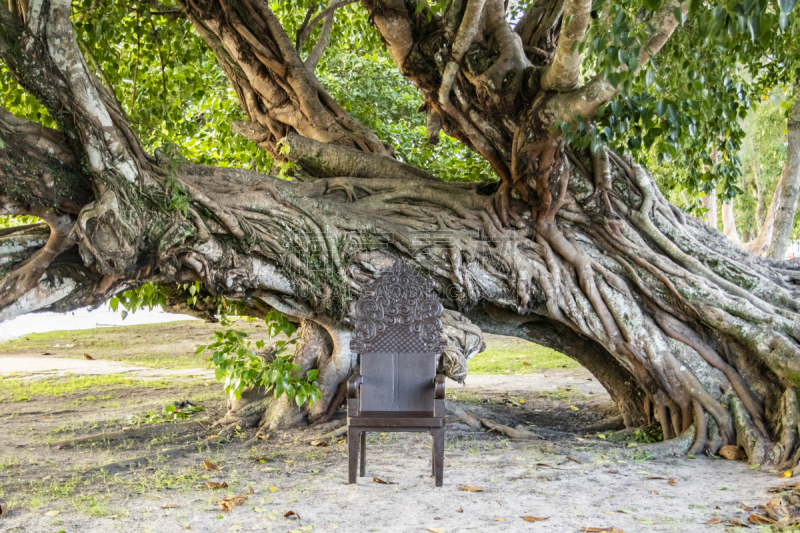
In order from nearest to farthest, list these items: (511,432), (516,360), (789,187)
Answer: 1. (511,432)
2. (789,187)
3. (516,360)

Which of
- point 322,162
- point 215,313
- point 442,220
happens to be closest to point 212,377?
point 215,313

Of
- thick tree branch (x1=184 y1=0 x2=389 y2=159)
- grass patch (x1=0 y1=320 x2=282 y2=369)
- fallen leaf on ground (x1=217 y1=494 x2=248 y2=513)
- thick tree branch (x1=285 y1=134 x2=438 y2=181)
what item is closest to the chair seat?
fallen leaf on ground (x1=217 y1=494 x2=248 y2=513)

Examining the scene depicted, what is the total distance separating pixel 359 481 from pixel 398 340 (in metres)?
0.89

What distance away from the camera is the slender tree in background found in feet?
13.3

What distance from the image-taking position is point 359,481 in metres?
3.90

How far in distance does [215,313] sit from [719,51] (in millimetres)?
4625

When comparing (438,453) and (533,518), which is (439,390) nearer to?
(438,453)

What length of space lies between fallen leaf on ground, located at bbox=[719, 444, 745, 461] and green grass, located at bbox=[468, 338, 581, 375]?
466 centimetres

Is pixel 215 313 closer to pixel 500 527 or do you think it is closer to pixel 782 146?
pixel 500 527

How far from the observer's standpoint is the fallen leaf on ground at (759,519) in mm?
3074

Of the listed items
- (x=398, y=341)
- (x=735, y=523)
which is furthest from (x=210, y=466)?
(x=735, y=523)

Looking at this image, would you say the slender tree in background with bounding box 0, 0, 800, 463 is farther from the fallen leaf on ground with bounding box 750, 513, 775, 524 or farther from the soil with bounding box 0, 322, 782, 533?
the fallen leaf on ground with bounding box 750, 513, 775, 524

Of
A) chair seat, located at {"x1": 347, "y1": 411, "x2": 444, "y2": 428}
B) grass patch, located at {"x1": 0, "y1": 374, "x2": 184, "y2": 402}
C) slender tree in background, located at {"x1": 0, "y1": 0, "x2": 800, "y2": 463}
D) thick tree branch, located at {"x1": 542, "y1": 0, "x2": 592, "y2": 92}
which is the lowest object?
grass patch, located at {"x1": 0, "y1": 374, "x2": 184, "y2": 402}

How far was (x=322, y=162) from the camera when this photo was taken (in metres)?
5.98
